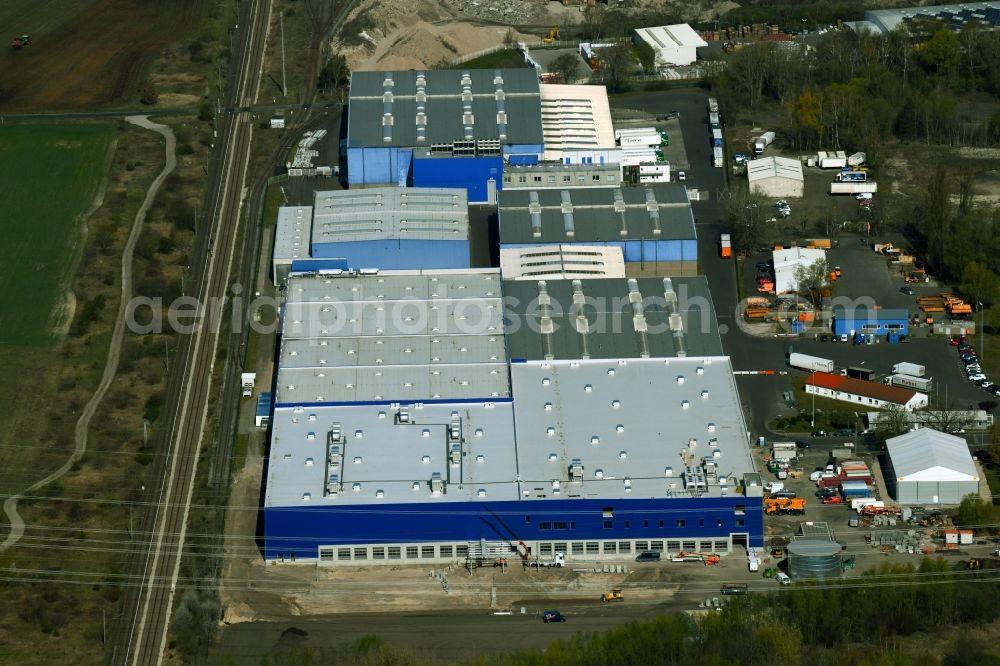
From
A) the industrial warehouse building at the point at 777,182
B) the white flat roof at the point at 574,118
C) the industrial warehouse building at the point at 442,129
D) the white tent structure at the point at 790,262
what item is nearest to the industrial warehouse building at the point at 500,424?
the white tent structure at the point at 790,262

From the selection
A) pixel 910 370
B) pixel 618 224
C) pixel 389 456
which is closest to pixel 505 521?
pixel 389 456

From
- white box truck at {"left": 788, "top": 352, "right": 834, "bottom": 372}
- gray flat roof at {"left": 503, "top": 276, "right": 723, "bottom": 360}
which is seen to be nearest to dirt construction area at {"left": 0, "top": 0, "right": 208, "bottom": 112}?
gray flat roof at {"left": 503, "top": 276, "right": 723, "bottom": 360}

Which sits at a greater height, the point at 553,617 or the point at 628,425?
the point at 628,425

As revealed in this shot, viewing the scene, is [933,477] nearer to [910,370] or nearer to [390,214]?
[910,370]

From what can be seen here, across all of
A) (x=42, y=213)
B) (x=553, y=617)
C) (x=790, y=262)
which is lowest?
(x=42, y=213)

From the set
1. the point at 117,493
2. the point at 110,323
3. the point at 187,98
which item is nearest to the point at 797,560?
the point at 117,493

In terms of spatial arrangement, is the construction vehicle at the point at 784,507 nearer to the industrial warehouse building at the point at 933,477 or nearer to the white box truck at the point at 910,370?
the industrial warehouse building at the point at 933,477
